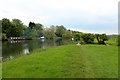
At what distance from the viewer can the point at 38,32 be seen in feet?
357

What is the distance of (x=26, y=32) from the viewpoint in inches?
3782

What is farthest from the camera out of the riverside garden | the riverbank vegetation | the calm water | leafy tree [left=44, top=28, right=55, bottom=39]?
leafy tree [left=44, top=28, right=55, bottom=39]

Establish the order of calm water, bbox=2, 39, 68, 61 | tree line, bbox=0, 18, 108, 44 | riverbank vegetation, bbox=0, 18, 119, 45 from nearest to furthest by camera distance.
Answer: calm water, bbox=2, 39, 68, 61
riverbank vegetation, bbox=0, 18, 119, 45
tree line, bbox=0, 18, 108, 44

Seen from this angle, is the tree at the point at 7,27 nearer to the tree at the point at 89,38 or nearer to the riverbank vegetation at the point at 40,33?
the riverbank vegetation at the point at 40,33

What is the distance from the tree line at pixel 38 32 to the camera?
4959 cm

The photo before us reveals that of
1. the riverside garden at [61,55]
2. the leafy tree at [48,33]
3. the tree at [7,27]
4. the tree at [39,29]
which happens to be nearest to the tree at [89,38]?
the riverside garden at [61,55]

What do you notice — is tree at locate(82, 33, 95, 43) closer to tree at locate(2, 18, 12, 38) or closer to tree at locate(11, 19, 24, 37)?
tree at locate(2, 18, 12, 38)

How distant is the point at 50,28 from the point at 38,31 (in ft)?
20.0

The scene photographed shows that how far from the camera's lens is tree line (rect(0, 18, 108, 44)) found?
49588 mm

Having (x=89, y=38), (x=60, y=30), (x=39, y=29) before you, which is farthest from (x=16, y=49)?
(x=60, y=30)

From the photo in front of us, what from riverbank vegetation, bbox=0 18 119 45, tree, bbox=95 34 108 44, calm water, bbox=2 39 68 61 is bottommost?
calm water, bbox=2 39 68 61

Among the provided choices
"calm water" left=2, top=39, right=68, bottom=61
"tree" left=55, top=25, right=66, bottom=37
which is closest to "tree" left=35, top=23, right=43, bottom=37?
"tree" left=55, top=25, right=66, bottom=37

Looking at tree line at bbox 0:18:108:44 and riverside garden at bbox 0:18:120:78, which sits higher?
tree line at bbox 0:18:108:44

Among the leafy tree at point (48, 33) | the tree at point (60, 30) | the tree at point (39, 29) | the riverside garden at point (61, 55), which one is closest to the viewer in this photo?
the riverside garden at point (61, 55)
